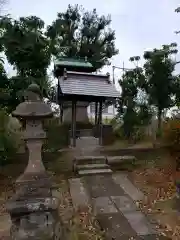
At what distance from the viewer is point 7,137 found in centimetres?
778

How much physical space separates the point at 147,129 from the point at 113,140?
202cm

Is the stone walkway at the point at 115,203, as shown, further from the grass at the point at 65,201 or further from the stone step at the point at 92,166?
the stone step at the point at 92,166

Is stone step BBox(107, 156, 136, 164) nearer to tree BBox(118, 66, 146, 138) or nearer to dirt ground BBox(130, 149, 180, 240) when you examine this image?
dirt ground BBox(130, 149, 180, 240)

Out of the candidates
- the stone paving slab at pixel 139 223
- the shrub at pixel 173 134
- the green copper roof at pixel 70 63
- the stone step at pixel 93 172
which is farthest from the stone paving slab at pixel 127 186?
the green copper roof at pixel 70 63

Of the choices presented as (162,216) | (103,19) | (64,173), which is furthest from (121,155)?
(103,19)

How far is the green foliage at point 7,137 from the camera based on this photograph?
25.1ft

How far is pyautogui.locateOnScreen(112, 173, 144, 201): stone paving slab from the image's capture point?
695 cm

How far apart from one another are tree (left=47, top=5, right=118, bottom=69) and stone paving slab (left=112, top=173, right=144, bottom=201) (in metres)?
14.2

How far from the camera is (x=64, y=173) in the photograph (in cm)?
900

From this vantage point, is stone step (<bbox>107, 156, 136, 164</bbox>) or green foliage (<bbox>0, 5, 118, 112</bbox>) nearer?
stone step (<bbox>107, 156, 136, 164</bbox>)

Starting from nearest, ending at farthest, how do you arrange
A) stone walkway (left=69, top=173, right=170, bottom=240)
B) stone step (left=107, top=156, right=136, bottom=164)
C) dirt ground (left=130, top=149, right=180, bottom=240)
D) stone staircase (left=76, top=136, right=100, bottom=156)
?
1. stone walkway (left=69, top=173, right=170, bottom=240)
2. dirt ground (left=130, top=149, right=180, bottom=240)
3. stone step (left=107, top=156, right=136, bottom=164)
4. stone staircase (left=76, top=136, right=100, bottom=156)

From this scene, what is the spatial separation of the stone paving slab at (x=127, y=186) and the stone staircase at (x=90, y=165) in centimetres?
40

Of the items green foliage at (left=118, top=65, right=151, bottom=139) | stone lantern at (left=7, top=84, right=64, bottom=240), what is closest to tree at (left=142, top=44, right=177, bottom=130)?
green foliage at (left=118, top=65, right=151, bottom=139)

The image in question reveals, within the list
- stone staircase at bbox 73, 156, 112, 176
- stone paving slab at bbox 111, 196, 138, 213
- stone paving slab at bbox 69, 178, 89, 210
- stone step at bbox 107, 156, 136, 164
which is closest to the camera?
stone paving slab at bbox 111, 196, 138, 213
